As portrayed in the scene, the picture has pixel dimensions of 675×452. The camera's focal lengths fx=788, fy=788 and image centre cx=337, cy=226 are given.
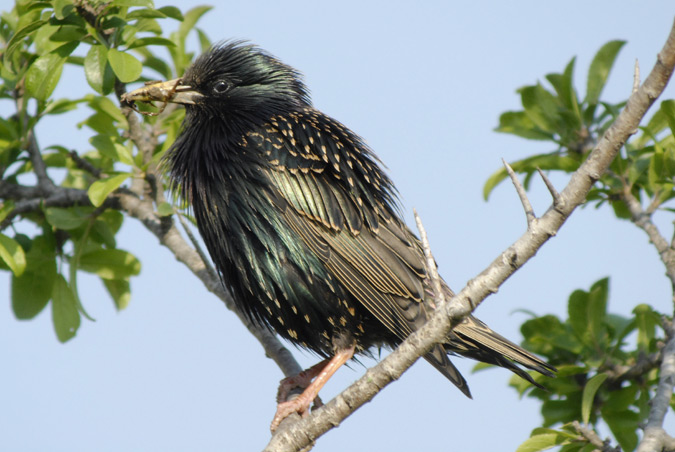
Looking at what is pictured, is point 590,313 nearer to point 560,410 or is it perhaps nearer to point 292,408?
point 560,410

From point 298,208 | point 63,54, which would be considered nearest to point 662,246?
point 298,208

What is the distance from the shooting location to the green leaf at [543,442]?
367cm

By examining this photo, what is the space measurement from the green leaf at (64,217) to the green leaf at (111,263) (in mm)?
209

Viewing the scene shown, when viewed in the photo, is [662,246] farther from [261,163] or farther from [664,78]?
[261,163]

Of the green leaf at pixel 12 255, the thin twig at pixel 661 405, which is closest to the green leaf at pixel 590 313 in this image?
the thin twig at pixel 661 405

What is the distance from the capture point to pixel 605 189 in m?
4.57

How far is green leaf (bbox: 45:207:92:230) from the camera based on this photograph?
4.44m

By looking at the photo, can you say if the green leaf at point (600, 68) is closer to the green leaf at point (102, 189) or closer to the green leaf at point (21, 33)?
the green leaf at point (102, 189)

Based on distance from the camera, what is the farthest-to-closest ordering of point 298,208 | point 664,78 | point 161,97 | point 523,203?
point 161,97, point 298,208, point 523,203, point 664,78

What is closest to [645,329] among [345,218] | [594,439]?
[594,439]

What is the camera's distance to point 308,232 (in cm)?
405

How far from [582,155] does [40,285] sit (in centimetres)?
331

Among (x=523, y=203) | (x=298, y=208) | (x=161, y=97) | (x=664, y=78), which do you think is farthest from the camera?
(x=161, y=97)

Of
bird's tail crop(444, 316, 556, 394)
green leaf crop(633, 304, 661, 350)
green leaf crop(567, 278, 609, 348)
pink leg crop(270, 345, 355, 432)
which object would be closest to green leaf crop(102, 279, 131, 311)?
pink leg crop(270, 345, 355, 432)
